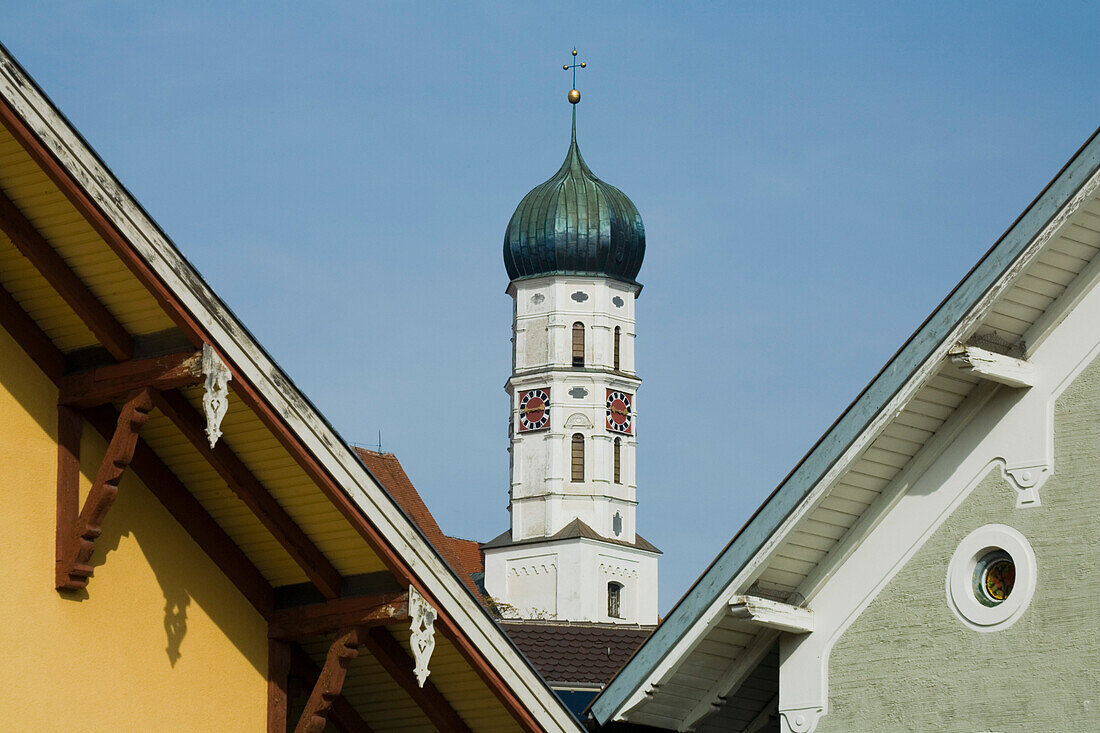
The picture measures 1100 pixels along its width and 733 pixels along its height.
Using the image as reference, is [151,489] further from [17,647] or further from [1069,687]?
[1069,687]

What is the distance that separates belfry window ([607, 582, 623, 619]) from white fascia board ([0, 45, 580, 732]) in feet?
310

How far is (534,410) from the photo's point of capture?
360ft

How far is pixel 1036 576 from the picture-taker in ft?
40.4

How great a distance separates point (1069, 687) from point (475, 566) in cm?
10064

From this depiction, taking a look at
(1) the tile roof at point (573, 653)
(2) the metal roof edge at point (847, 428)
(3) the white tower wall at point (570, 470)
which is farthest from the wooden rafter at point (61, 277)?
(3) the white tower wall at point (570, 470)

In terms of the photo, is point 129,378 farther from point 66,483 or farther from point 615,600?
point 615,600

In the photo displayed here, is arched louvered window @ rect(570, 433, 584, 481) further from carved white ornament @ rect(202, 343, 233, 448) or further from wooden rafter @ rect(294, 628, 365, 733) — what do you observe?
carved white ornament @ rect(202, 343, 233, 448)

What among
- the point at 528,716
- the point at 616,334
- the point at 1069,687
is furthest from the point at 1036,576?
the point at 616,334

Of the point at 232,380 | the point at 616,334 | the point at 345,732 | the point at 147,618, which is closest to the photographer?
the point at 232,380

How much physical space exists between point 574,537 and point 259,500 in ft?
307

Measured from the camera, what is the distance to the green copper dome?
10944cm

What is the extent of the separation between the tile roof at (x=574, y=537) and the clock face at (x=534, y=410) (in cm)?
581

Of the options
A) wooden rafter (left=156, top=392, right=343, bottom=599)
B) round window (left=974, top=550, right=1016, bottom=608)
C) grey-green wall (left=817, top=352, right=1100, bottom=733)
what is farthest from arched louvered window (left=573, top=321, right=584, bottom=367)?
wooden rafter (left=156, top=392, right=343, bottom=599)

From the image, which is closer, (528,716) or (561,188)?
(528,716)
